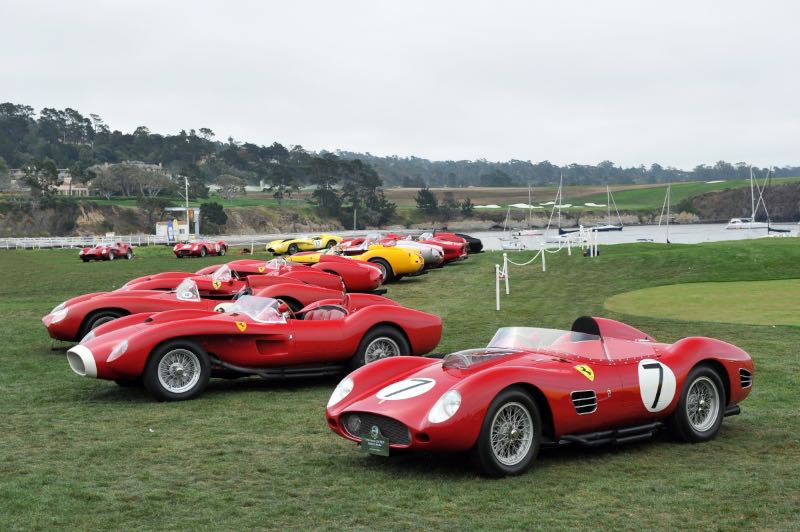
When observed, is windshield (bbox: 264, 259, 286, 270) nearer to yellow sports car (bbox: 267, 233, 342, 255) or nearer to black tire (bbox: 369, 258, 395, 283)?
black tire (bbox: 369, 258, 395, 283)

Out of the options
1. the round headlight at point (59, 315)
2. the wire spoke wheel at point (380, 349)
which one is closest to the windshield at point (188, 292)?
the round headlight at point (59, 315)

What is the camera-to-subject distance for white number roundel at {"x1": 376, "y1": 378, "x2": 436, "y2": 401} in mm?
8023

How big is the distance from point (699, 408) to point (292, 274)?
14213mm

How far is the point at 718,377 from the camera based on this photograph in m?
9.34

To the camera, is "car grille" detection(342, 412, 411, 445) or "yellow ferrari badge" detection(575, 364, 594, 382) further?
"yellow ferrari badge" detection(575, 364, 594, 382)

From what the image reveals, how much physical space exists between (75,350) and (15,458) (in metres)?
3.19

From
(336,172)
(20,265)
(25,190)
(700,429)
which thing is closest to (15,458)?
(700,429)

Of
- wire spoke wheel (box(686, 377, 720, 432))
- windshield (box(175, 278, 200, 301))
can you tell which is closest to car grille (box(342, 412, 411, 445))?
Result: wire spoke wheel (box(686, 377, 720, 432))

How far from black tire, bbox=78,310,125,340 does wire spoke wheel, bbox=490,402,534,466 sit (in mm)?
9486

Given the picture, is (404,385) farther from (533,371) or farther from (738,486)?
(738,486)

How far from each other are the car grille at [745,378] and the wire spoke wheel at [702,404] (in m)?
0.37

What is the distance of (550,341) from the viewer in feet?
29.7

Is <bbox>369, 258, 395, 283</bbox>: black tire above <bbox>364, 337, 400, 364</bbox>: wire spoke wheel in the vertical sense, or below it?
below

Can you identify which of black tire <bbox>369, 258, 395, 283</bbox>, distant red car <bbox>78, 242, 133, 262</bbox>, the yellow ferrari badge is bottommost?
distant red car <bbox>78, 242, 133, 262</bbox>
